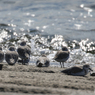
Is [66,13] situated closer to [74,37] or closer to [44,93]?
[74,37]

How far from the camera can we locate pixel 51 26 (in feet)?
43.7

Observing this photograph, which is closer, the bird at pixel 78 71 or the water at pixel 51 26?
the bird at pixel 78 71

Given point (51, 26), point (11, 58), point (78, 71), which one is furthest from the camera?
point (51, 26)

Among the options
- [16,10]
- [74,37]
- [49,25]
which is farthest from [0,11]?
[74,37]

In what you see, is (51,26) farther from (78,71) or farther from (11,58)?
(78,71)

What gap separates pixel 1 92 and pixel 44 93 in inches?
24.5

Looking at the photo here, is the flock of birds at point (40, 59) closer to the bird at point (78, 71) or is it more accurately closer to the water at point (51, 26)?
the bird at point (78, 71)

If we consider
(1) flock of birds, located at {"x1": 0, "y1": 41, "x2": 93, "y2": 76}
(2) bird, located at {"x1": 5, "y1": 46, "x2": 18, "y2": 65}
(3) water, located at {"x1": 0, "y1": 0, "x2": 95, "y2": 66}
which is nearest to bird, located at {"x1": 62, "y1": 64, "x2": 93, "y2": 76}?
(1) flock of birds, located at {"x1": 0, "y1": 41, "x2": 93, "y2": 76}

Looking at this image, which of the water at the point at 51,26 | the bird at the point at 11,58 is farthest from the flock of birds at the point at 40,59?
the water at the point at 51,26

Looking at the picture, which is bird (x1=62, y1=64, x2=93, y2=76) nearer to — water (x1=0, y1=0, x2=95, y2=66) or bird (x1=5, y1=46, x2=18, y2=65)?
bird (x1=5, y1=46, x2=18, y2=65)

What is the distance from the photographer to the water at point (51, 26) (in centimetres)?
1006

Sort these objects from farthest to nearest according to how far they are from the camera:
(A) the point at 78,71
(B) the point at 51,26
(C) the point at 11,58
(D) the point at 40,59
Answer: (B) the point at 51,26 → (D) the point at 40,59 → (C) the point at 11,58 → (A) the point at 78,71

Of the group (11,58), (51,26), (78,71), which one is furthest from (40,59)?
(51,26)

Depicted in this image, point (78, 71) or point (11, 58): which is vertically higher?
point (11, 58)
